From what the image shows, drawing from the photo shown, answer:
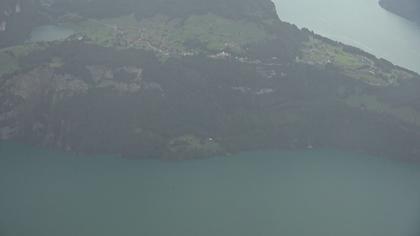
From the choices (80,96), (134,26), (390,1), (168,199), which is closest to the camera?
(168,199)

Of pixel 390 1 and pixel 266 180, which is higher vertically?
pixel 390 1

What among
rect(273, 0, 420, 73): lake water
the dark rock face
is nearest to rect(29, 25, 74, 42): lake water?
rect(273, 0, 420, 73): lake water

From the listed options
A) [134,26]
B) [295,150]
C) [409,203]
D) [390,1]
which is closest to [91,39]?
[134,26]

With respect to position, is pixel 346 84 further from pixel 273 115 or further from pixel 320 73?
pixel 273 115

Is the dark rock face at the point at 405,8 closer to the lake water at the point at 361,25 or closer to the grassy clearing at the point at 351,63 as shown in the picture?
the lake water at the point at 361,25

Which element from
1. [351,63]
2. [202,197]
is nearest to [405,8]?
[351,63]

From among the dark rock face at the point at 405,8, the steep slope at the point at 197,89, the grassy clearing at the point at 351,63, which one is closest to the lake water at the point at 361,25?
the dark rock face at the point at 405,8

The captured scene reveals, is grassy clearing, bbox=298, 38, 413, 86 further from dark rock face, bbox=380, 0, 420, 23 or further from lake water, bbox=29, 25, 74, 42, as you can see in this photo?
dark rock face, bbox=380, 0, 420, 23
